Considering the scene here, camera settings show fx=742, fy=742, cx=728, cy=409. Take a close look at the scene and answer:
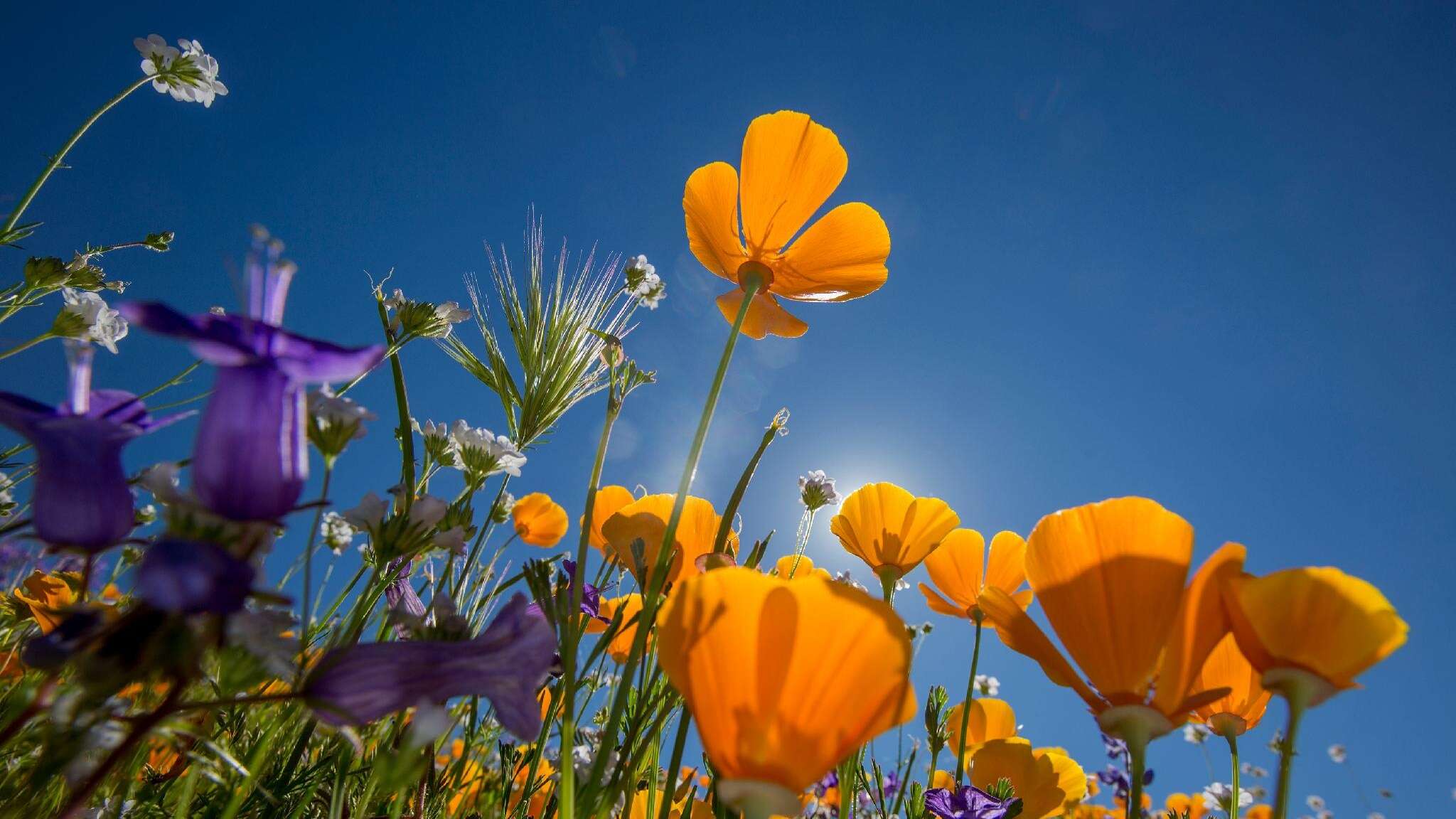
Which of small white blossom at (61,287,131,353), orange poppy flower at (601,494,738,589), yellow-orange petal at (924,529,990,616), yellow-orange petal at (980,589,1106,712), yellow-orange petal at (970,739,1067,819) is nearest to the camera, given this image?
yellow-orange petal at (980,589,1106,712)

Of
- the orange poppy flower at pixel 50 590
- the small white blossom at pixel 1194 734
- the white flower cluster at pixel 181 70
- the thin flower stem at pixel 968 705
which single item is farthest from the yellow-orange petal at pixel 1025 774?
the small white blossom at pixel 1194 734

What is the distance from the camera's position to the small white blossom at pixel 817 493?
2105 mm

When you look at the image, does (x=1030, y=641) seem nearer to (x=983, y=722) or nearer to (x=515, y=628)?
(x=515, y=628)

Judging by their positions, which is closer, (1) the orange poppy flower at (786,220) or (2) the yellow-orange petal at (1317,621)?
(2) the yellow-orange petal at (1317,621)

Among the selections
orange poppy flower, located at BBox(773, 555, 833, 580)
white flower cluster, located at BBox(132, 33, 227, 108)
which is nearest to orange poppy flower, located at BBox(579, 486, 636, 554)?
→ orange poppy flower, located at BBox(773, 555, 833, 580)

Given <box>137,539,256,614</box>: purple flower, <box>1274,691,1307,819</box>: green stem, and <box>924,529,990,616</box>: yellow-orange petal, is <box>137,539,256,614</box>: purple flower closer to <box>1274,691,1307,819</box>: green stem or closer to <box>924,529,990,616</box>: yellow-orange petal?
<box>1274,691,1307,819</box>: green stem

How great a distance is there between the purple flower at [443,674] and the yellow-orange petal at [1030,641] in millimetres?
422

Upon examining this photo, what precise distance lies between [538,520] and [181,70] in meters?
2.00

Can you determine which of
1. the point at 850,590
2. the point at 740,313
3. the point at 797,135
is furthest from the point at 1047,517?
the point at 797,135

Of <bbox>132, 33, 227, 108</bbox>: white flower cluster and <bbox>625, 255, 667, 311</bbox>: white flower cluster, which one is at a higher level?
<bbox>132, 33, 227, 108</bbox>: white flower cluster

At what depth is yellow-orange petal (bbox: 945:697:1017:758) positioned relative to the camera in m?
2.07

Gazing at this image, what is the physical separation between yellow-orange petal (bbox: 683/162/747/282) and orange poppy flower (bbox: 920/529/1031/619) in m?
0.82

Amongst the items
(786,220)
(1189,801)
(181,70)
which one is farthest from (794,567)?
(1189,801)

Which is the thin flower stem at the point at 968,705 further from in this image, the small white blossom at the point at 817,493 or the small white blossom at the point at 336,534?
the small white blossom at the point at 336,534
